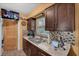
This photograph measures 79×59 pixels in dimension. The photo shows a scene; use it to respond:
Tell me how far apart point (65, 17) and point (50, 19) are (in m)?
0.27

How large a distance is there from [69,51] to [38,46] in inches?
22.1

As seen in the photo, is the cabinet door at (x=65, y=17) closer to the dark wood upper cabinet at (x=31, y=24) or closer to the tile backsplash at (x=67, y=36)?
the tile backsplash at (x=67, y=36)

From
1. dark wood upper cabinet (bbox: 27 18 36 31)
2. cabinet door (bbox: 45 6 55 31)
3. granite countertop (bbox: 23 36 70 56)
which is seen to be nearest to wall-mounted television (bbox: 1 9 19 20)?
dark wood upper cabinet (bbox: 27 18 36 31)

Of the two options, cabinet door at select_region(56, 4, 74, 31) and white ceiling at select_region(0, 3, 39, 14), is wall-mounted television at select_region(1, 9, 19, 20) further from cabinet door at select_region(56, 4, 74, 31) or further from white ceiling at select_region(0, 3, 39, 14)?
cabinet door at select_region(56, 4, 74, 31)

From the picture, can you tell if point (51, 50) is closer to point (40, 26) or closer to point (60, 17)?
point (40, 26)

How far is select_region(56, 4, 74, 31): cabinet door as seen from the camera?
1.83 meters

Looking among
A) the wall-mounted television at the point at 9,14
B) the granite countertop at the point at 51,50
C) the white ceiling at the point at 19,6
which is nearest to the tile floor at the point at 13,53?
the granite countertop at the point at 51,50

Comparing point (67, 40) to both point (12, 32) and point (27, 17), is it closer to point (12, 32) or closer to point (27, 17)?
point (27, 17)

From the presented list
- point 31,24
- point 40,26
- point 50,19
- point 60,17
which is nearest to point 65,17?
point 60,17

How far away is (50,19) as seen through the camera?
2.03 metres

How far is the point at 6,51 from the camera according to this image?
1.87 meters

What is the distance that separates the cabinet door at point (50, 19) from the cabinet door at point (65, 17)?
12 centimetres

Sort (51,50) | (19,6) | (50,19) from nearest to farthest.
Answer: (19,6)
(51,50)
(50,19)

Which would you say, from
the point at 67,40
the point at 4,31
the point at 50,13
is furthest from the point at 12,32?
the point at 67,40
